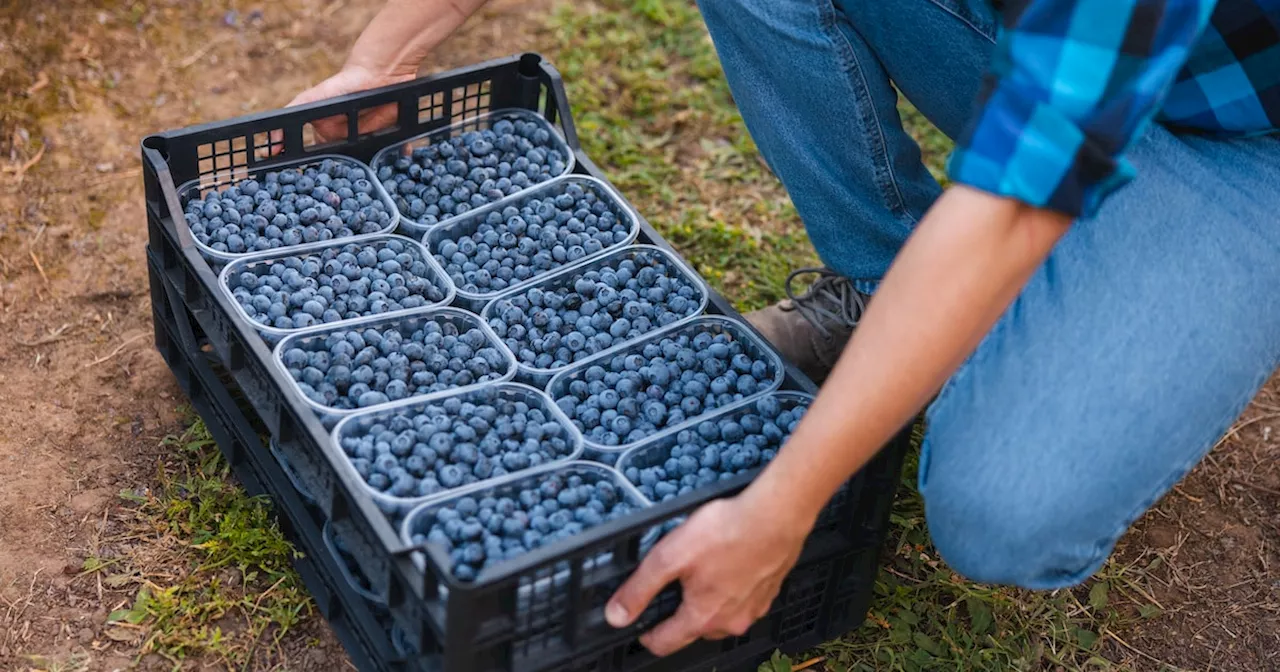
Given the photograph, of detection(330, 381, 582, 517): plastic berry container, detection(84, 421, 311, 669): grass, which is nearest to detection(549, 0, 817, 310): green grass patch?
detection(330, 381, 582, 517): plastic berry container

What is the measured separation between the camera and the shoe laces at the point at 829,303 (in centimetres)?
220

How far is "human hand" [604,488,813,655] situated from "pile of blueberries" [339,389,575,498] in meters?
0.27

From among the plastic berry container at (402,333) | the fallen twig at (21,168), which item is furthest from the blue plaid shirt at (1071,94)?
the fallen twig at (21,168)

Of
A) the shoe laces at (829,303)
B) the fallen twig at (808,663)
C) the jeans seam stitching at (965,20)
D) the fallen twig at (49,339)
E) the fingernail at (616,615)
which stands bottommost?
the fallen twig at (808,663)

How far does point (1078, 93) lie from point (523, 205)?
1112 millimetres

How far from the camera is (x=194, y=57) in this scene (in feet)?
10.1

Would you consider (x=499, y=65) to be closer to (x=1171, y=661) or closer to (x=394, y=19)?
(x=394, y=19)

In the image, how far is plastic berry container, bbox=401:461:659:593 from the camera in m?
1.46

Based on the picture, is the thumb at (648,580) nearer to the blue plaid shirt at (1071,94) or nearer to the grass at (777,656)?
the grass at (777,656)

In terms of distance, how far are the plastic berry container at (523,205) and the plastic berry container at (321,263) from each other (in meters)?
0.03

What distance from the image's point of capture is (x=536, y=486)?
164 centimetres

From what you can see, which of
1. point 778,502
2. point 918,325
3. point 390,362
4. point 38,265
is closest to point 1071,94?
point 918,325

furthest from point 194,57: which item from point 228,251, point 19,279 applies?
point 228,251

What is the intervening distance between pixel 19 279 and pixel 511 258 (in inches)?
41.7
